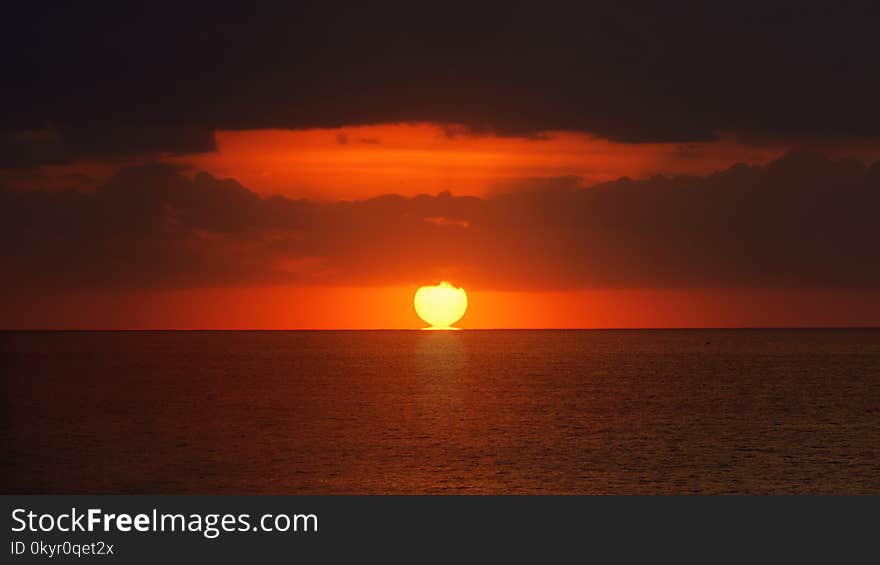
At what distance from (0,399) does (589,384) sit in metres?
70.2

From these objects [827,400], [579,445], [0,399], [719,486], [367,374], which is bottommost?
[719,486]

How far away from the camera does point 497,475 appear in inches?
2394

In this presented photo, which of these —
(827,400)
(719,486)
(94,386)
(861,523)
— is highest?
(94,386)

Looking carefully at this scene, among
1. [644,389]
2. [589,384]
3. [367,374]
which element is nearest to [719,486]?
[644,389]

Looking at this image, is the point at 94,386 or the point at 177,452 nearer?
the point at 177,452

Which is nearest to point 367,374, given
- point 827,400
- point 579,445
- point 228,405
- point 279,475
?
point 228,405

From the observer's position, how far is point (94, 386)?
5551 inches

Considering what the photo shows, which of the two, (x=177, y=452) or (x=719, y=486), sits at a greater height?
(x=177, y=452)

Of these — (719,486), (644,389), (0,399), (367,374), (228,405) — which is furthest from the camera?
(367,374)

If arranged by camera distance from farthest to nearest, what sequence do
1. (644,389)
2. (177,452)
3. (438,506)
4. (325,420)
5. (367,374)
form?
(367,374), (644,389), (325,420), (177,452), (438,506)

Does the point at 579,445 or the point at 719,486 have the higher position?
the point at 579,445

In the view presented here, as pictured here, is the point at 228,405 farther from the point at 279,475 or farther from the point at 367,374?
the point at 367,374

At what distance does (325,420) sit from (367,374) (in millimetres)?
84701

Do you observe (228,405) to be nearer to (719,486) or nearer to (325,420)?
(325,420)
